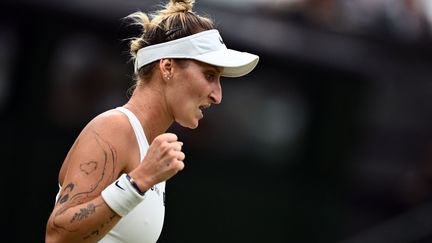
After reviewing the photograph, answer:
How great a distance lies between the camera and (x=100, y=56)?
9.25m

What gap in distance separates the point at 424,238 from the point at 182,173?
8.41ft

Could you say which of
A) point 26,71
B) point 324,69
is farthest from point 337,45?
point 26,71

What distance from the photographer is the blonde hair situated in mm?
4328

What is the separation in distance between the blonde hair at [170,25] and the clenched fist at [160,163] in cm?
65

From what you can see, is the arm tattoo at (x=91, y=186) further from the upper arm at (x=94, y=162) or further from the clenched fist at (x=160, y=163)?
the clenched fist at (x=160, y=163)

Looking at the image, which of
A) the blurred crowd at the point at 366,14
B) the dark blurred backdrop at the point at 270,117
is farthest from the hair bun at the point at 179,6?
the blurred crowd at the point at 366,14

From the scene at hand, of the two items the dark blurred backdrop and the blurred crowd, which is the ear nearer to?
the dark blurred backdrop

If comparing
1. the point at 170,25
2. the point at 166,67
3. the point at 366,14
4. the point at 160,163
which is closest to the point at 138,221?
the point at 160,163

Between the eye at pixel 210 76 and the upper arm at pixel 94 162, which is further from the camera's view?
the eye at pixel 210 76

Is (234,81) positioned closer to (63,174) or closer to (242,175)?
(242,175)

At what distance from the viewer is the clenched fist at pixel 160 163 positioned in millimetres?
3748

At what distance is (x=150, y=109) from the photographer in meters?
4.27

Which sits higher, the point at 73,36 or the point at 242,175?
the point at 73,36

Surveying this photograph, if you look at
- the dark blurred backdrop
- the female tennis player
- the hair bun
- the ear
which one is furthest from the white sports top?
the dark blurred backdrop
